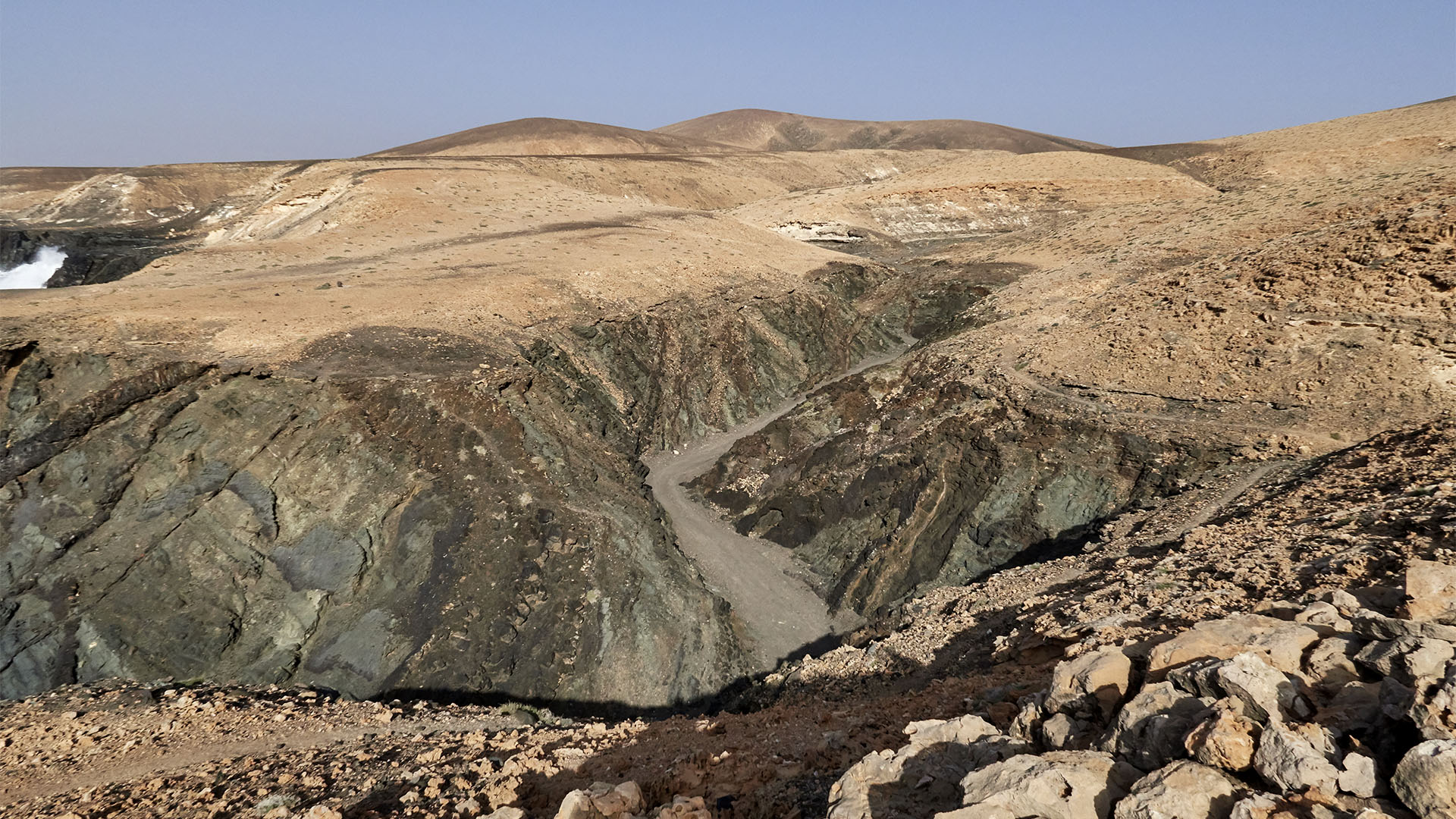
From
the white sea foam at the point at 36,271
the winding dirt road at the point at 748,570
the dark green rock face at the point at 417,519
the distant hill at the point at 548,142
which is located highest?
the distant hill at the point at 548,142

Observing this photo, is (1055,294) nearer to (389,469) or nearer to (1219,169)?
(389,469)

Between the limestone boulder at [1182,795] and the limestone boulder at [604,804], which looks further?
the limestone boulder at [604,804]

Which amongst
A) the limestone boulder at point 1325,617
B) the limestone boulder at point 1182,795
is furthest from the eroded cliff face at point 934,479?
the limestone boulder at point 1182,795

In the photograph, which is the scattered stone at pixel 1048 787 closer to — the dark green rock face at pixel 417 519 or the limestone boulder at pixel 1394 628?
the limestone boulder at pixel 1394 628

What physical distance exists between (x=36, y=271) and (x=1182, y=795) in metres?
65.3

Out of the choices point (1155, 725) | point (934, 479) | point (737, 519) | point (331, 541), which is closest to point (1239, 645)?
point (1155, 725)

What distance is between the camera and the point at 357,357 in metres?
24.9

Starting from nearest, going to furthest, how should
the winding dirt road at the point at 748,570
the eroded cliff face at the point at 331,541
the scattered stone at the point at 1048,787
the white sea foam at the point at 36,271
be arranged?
1. the scattered stone at the point at 1048,787
2. the eroded cliff face at the point at 331,541
3. the winding dirt road at the point at 748,570
4. the white sea foam at the point at 36,271

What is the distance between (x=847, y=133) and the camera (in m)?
146

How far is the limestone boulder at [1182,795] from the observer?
5809 millimetres

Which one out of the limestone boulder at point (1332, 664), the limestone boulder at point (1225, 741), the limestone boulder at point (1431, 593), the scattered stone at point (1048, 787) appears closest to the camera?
the limestone boulder at point (1225, 741)

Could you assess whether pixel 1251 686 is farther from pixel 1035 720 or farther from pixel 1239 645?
pixel 1035 720

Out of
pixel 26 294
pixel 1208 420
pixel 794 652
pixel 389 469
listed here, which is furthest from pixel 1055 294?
pixel 26 294

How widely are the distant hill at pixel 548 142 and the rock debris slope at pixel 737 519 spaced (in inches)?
2239
